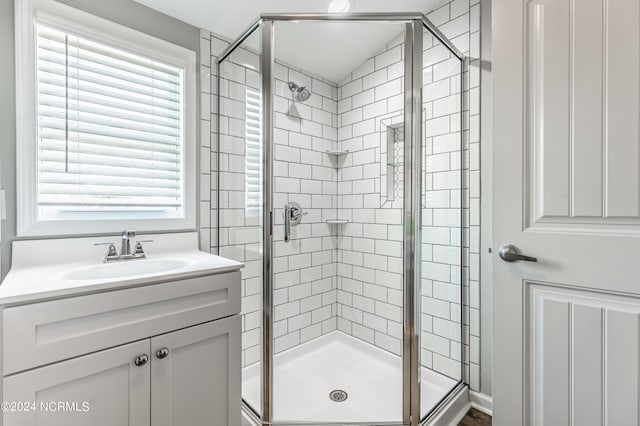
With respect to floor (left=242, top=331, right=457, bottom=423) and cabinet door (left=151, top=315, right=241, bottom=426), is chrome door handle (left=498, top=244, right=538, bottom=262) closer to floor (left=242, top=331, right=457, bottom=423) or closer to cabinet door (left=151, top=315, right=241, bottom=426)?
floor (left=242, top=331, right=457, bottom=423)

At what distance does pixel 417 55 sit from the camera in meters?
1.42

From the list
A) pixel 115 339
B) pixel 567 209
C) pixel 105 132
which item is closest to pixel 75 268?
pixel 115 339

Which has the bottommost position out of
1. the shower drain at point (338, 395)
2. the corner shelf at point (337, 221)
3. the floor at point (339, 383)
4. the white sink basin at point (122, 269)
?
the shower drain at point (338, 395)

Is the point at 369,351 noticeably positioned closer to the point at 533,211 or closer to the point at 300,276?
the point at 300,276

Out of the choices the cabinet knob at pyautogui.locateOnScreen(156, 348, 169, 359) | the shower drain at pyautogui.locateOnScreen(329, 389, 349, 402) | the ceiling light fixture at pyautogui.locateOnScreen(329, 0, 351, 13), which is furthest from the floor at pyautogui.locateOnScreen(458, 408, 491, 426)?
the ceiling light fixture at pyautogui.locateOnScreen(329, 0, 351, 13)

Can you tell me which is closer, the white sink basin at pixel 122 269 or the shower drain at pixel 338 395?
the white sink basin at pixel 122 269

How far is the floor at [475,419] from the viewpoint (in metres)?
1.53

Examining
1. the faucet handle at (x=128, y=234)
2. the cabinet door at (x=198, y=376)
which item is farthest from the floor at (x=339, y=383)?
the faucet handle at (x=128, y=234)

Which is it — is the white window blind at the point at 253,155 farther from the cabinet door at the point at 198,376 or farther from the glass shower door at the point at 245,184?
the cabinet door at the point at 198,376

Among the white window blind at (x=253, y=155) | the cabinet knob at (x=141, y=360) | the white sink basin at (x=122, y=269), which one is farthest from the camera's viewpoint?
the white window blind at (x=253, y=155)

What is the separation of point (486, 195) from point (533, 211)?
629 mm

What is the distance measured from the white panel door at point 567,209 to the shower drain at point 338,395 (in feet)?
2.72

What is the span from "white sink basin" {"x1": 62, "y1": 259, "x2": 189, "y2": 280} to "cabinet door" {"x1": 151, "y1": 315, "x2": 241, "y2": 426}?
31 cm

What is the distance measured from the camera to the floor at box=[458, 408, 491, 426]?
1.53 meters
